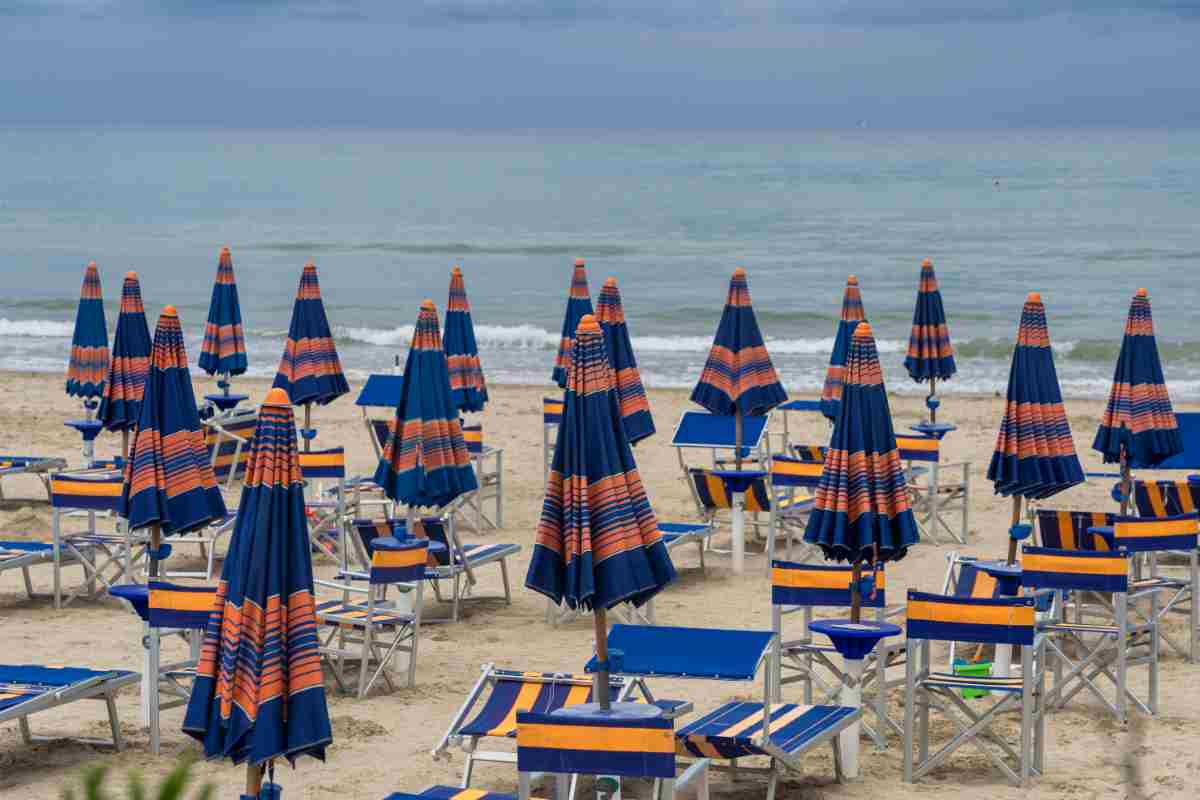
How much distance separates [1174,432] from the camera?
409 inches

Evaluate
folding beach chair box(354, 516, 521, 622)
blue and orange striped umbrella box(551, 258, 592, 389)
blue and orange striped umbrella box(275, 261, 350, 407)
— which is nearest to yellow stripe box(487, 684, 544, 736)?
folding beach chair box(354, 516, 521, 622)

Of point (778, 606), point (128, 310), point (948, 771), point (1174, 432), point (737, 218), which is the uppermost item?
point (737, 218)

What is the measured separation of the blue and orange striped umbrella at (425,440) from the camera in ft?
31.5

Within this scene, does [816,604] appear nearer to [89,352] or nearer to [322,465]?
[322,465]

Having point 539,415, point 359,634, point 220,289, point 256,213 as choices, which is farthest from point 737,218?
point 359,634

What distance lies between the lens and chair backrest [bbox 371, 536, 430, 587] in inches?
348

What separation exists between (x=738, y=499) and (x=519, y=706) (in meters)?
5.03

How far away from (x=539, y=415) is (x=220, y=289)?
618cm

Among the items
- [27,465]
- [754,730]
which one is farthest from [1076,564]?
[27,465]

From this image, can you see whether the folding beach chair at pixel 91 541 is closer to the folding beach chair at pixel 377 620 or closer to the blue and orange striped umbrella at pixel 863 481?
the folding beach chair at pixel 377 620

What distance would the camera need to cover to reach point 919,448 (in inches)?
496

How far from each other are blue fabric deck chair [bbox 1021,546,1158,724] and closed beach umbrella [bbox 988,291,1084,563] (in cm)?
53

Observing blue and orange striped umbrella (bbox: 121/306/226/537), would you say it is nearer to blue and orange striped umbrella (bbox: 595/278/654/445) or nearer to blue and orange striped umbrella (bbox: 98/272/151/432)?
blue and orange striped umbrella (bbox: 98/272/151/432)

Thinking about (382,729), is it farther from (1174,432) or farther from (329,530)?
(1174,432)
